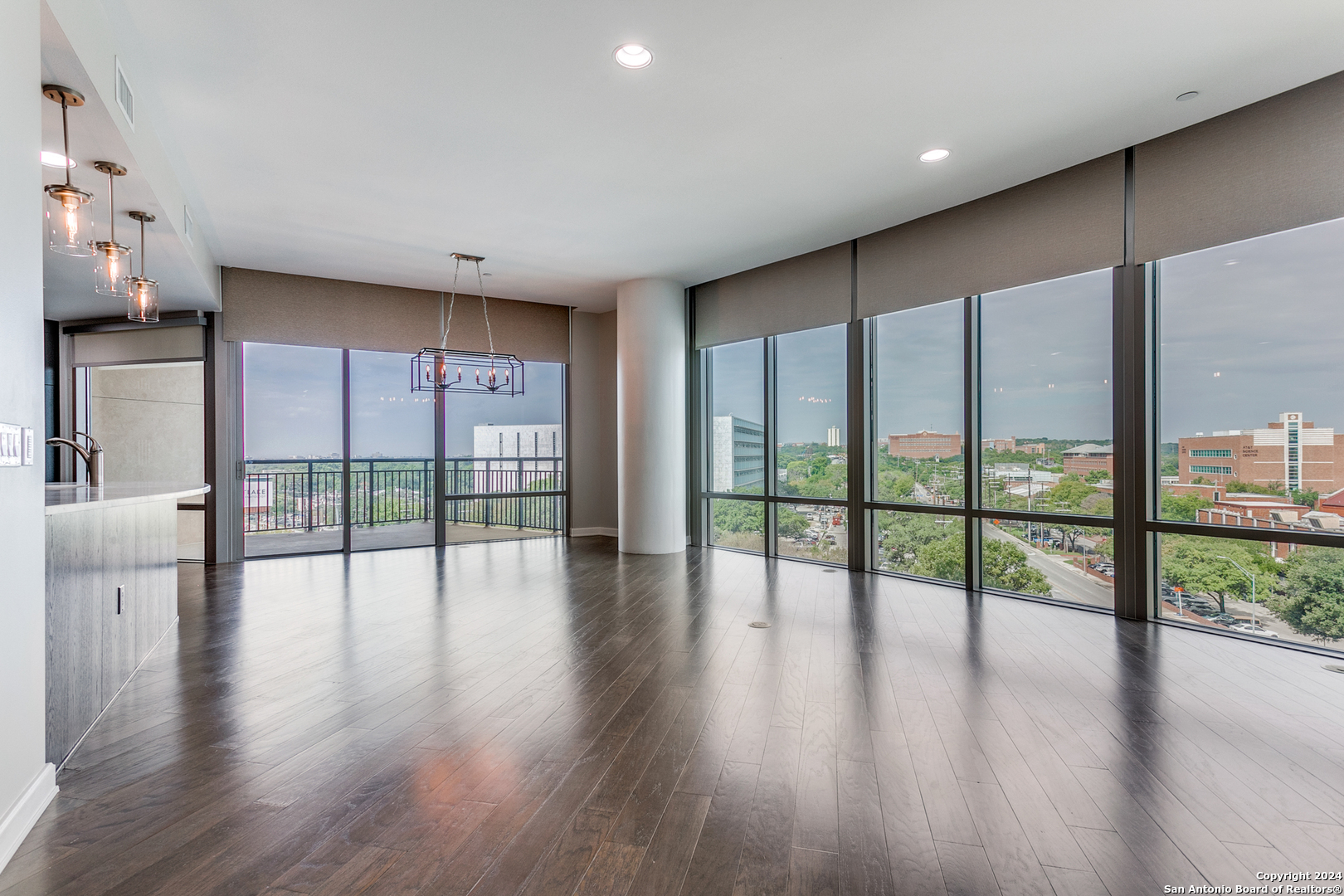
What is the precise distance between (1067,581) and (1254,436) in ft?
4.59

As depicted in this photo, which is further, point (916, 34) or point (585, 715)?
point (916, 34)

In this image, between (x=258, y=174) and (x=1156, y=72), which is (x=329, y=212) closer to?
(x=258, y=174)

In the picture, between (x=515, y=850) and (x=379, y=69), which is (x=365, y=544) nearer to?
(x=379, y=69)

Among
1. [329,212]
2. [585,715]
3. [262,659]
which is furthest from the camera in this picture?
[329,212]

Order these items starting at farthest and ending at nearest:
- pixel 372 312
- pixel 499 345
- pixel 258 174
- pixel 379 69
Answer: pixel 499 345 < pixel 372 312 < pixel 258 174 < pixel 379 69

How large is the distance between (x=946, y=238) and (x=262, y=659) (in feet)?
17.5

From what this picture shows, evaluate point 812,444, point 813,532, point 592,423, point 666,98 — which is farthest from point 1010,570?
point 592,423

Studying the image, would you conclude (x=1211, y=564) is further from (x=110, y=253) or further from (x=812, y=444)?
(x=110, y=253)

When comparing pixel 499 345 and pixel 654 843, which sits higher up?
pixel 499 345

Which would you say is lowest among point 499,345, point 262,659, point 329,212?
point 262,659

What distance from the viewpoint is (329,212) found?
16.1 feet

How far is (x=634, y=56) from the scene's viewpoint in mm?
3039

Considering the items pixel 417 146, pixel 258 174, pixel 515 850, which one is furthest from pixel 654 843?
pixel 258 174

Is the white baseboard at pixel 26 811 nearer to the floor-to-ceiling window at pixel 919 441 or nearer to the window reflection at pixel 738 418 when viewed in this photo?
the floor-to-ceiling window at pixel 919 441
